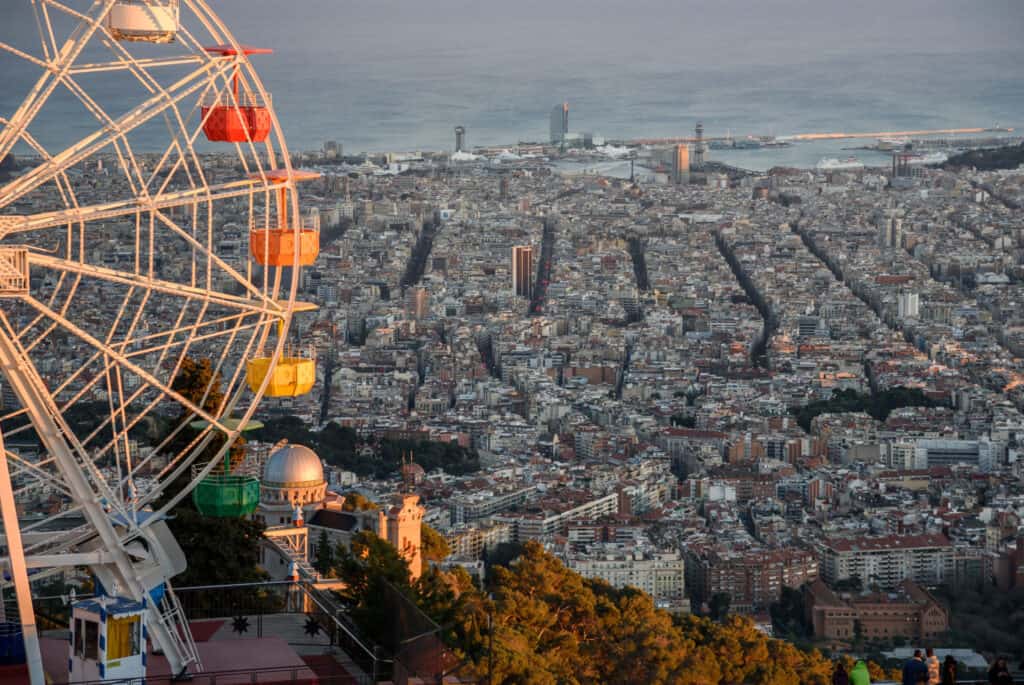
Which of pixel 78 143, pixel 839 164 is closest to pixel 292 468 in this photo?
pixel 78 143

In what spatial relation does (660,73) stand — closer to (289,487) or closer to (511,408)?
(511,408)

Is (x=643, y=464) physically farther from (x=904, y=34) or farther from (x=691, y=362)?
(x=904, y=34)

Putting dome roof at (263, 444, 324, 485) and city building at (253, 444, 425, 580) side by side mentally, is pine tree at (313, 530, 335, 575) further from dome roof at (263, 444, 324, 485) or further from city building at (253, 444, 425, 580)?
dome roof at (263, 444, 324, 485)

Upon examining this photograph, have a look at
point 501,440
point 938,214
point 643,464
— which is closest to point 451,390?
point 501,440

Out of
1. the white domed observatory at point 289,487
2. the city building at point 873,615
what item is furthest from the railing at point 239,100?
the city building at point 873,615

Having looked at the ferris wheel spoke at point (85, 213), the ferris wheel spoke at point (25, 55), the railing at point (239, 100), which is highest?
the ferris wheel spoke at point (25, 55)

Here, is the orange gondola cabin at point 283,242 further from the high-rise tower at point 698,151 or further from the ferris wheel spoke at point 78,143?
the high-rise tower at point 698,151

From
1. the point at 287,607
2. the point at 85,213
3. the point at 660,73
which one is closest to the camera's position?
the point at 85,213
